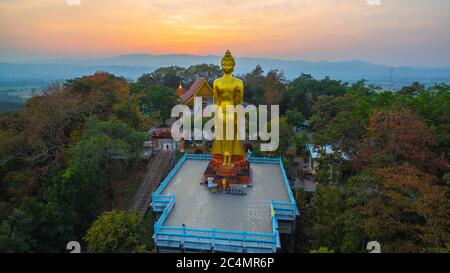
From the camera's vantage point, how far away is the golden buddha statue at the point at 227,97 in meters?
15.2

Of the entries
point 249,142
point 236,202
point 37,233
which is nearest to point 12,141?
point 37,233

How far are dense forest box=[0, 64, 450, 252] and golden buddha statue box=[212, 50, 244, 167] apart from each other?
396 cm

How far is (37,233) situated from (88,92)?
526 inches

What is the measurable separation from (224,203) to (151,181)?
22.2ft

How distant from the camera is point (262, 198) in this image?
46.2 ft

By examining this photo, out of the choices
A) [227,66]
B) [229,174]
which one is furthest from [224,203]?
[227,66]

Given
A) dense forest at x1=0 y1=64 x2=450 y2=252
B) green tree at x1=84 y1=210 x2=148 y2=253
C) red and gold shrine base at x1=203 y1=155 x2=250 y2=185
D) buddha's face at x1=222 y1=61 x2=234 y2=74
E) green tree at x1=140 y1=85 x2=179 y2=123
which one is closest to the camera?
dense forest at x1=0 y1=64 x2=450 y2=252

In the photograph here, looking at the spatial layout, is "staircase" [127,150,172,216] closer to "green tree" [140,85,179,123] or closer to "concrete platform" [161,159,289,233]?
"concrete platform" [161,159,289,233]

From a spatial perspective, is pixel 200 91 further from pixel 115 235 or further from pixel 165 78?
pixel 115 235

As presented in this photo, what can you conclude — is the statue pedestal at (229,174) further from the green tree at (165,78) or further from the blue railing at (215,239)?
the green tree at (165,78)

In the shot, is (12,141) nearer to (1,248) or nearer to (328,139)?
(1,248)

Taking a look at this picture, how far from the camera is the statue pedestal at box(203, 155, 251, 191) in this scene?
49.9 feet

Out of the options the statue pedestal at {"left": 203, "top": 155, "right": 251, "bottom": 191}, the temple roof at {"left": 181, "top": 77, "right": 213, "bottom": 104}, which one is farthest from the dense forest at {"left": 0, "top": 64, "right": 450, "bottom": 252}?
the temple roof at {"left": 181, "top": 77, "right": 213, "bottom": 104}

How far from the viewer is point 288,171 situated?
1914 centimetres
